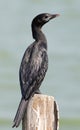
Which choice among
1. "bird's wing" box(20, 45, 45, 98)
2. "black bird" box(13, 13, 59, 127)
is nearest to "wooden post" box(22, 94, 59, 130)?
"black bird" box(13, 13, 59, 127)

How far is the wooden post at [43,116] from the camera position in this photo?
733cm

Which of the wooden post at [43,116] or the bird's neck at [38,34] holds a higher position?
the bird's neck at [38,34]

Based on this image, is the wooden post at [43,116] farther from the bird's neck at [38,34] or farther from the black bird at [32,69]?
the bird's neck at [38,34]

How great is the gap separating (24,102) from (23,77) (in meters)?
0.59

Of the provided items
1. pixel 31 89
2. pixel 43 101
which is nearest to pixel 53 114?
pixel 43 101

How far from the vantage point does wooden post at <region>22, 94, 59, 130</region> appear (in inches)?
289

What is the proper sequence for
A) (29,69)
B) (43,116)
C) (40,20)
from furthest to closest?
(40,20)
(29,69)
(43,116)

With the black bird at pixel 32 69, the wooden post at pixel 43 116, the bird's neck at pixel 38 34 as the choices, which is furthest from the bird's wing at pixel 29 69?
the wooden post at pixel 43 116

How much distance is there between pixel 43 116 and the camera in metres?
7.33

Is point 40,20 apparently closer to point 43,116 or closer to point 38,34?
point 38,34

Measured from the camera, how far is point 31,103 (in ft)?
24.8

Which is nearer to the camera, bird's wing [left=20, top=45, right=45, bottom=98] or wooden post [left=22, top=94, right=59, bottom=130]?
wooden post [left=22, top=94, right=59, bottom=130]

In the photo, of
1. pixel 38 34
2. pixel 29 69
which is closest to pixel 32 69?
pixel 29 69

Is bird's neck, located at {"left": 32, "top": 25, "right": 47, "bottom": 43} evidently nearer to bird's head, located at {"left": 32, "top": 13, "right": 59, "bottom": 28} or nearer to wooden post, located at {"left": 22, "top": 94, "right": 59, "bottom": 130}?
bird's head, located at {"left": 32, "top": 13, "right": 59, "bottom": 28}
